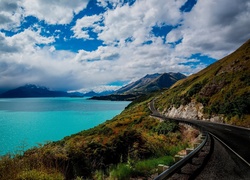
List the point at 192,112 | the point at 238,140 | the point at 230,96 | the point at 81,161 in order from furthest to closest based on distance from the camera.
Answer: the point at 192,112
the point at 230,96
the point at 238,140
the point at 81,161

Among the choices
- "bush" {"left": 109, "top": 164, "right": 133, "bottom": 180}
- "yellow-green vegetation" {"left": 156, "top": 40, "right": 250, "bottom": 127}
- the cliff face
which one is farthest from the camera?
the cliff face

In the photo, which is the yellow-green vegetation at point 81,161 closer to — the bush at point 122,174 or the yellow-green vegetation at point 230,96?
the bush at point 122,174

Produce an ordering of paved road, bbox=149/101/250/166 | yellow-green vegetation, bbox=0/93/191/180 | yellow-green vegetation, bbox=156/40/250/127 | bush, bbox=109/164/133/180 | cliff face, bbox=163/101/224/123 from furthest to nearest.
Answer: cliff face, bbox=163/101/224/123
yellow-green vegetation, bbox=156/40/250/127
paved road, bbox=149/101/250/166
bush, bbox=109/164/133/180
yellow-green vegetation, bbox=0/93/191/180

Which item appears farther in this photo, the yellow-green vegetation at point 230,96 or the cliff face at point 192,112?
the cliff face at point 192,112

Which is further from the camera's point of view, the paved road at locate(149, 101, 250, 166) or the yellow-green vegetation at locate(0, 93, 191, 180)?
Result: the paved road at locate(149, 101, 250, 166)

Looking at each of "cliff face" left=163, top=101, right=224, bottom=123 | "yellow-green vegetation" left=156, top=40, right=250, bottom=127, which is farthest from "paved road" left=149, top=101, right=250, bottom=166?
"cliff face" left=163, top=101, right=224, bottom=123

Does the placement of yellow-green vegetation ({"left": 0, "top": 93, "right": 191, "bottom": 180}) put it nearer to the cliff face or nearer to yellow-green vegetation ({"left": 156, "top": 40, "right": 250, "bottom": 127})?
yellow-green vegetation ({"left": 156, "top": 40, "right": 250, "bottom": 127})

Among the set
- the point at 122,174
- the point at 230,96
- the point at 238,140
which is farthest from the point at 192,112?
the point at 122,174

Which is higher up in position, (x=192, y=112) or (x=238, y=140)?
(x=238, y=140)

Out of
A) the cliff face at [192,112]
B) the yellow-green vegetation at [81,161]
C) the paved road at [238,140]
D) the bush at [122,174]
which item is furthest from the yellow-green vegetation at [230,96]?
the bush at [122,174]

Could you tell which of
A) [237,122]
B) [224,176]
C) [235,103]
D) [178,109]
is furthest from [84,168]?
[178,109]

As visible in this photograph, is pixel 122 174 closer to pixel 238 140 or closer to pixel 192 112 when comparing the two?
pixel 238 140

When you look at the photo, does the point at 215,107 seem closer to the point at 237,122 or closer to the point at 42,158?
the point at 237,122

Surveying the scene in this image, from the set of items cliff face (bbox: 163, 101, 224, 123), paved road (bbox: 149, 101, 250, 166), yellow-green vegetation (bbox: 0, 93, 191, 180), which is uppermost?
yellow-green vegetation (bbox: 0, 93, 191, 180)
